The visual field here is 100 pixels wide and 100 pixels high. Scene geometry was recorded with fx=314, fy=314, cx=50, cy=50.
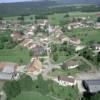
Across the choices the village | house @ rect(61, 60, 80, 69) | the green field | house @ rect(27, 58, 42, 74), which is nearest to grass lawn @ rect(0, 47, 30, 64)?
the village

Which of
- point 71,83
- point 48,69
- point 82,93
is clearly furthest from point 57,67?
point 82,93

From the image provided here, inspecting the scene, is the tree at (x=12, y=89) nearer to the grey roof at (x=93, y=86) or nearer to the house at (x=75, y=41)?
the grey roof at (x=93, y=86)

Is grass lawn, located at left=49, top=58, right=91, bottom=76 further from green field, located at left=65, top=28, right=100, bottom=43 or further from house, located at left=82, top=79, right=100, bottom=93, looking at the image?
green field, located at left=65, top=28, right=100, bottom=43

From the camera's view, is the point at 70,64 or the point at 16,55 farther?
the point at 16,55

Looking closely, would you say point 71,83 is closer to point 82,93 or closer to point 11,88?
point 82,93

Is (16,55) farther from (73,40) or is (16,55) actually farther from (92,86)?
(92,86)

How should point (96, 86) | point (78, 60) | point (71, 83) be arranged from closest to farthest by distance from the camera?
point (96, 86) → point (71, 83) → point (78, 60)

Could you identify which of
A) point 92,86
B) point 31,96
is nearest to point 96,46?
point 92,86
